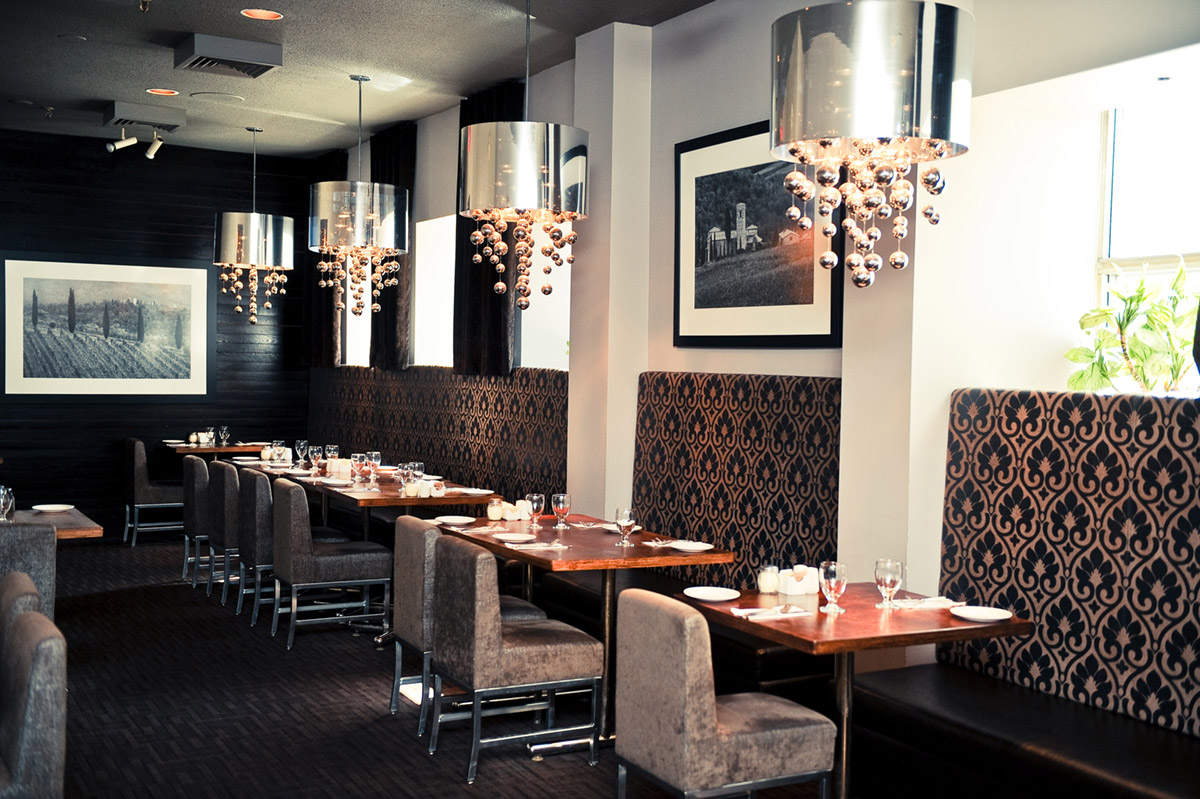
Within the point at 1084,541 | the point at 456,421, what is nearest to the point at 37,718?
the point at 1084,541

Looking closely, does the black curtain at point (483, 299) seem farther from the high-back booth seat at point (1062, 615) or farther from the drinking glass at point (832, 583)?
the drinking glass at point (832, 583)

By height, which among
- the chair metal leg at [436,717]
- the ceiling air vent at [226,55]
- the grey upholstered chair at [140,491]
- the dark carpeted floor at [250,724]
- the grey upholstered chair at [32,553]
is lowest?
the dark carpeted floor at [250,724]

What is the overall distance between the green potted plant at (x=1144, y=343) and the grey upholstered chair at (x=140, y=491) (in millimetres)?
7749

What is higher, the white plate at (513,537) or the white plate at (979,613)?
the white plate at (513,537)

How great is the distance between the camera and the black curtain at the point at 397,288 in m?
9.34

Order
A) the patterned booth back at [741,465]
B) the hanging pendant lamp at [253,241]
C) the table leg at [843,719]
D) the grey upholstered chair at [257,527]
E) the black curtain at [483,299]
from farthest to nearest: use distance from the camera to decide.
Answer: the hanging pendant lamp at [253,241]
the black curtain at [483,299]
the grey upholstered chair at [257,527]
the patterned booth back at [741,465]
the table leg at [843,719]

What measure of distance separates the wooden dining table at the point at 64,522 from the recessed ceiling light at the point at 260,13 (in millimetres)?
2914

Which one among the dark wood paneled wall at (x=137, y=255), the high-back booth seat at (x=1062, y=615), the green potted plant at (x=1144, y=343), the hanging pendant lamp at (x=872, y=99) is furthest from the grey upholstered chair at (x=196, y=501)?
the green potted plant at (x=1144, y=343)

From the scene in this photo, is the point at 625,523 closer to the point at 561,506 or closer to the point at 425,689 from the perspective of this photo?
the point at 561,506

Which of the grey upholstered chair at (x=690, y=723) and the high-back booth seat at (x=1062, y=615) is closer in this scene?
the grey upholstered chair at (x=690, y=723)

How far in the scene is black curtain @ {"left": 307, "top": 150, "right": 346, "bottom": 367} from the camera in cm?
1041

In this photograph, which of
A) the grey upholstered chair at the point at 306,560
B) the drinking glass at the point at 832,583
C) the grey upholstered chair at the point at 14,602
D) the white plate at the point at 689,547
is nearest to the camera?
the grey upholstered chair at the point at 14,602

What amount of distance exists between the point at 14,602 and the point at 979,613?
9.72 ft

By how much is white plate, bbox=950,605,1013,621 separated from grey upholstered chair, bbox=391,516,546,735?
6.45 ft
